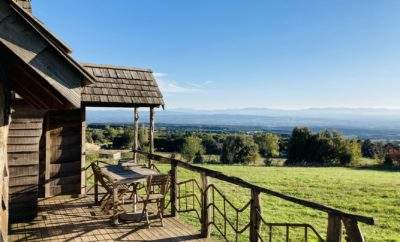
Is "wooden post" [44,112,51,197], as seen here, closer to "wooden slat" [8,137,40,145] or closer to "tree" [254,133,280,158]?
"wooden slat" [8,137,40,145]

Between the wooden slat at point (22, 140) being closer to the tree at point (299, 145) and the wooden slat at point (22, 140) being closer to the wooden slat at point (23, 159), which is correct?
the wooden slat at point (23, 159)

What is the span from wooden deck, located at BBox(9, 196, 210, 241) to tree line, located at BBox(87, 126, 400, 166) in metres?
38.9

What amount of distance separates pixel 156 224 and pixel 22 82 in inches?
240

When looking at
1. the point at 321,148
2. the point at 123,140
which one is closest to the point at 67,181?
the point at 321,148

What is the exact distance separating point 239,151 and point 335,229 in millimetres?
56209

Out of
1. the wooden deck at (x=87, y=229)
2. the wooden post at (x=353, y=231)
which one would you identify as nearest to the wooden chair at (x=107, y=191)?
the wooden deck at (x=87, y=229)

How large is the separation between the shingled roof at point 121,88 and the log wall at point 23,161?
7.75 ft

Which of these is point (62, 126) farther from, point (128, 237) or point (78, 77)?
point (78, 77)

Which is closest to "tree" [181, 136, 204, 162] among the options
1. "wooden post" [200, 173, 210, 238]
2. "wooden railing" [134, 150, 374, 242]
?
"wooden railing" [134, 150, 374, 242]

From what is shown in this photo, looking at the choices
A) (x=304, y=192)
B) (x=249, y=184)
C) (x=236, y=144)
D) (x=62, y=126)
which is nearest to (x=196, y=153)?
(x=236, y=144)

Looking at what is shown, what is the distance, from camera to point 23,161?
8.49 meters

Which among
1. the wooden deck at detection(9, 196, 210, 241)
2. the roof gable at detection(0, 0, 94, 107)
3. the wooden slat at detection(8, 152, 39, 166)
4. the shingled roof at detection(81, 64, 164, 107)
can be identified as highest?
the shingled roof at detection(81, 64, 164, 107)

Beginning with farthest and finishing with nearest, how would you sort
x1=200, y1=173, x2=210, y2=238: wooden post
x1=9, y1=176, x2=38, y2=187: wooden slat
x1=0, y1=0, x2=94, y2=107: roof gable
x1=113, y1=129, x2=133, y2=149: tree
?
1. x1=113, y1=129, x2=133, y2=149: tree
2. x1=9, y1=176, x2=38, y2=187: wooden slat
3. x1=200, y1=173, x2=210, y2=238: wooden post
4. x1=0, y1=0, x2=94, y2=107: roof gable

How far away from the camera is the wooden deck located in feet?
24.9
